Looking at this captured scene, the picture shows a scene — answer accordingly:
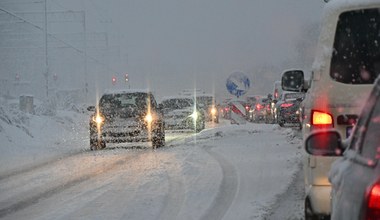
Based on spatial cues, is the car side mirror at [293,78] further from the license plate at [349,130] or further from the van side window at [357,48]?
the license plate at [349,130]

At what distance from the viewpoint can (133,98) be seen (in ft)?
64.3

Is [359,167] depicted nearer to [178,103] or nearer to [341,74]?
[341,74]

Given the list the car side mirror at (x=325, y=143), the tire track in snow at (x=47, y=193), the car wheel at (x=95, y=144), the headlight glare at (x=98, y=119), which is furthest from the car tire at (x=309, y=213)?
the headlight glare at (x=98, y=119)

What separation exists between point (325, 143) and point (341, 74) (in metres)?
1.67

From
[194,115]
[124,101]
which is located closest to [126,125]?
[124,101]

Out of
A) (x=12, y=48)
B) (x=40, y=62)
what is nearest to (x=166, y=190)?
(x=12, y=48)

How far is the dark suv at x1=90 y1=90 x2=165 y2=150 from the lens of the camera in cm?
1806

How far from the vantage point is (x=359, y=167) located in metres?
3.03

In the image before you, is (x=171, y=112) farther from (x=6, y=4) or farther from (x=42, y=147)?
(x=6, y=4)

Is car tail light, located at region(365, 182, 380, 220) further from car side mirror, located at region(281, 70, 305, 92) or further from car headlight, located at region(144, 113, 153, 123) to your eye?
car headlight, located at region(144, 113, 153, 123)

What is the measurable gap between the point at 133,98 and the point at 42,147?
3034mm

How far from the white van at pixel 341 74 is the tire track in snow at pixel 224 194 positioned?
2.16 metres

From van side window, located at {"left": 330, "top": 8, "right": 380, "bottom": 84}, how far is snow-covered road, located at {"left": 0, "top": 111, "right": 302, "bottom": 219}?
245 cm

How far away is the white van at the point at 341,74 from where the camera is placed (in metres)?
5.38
